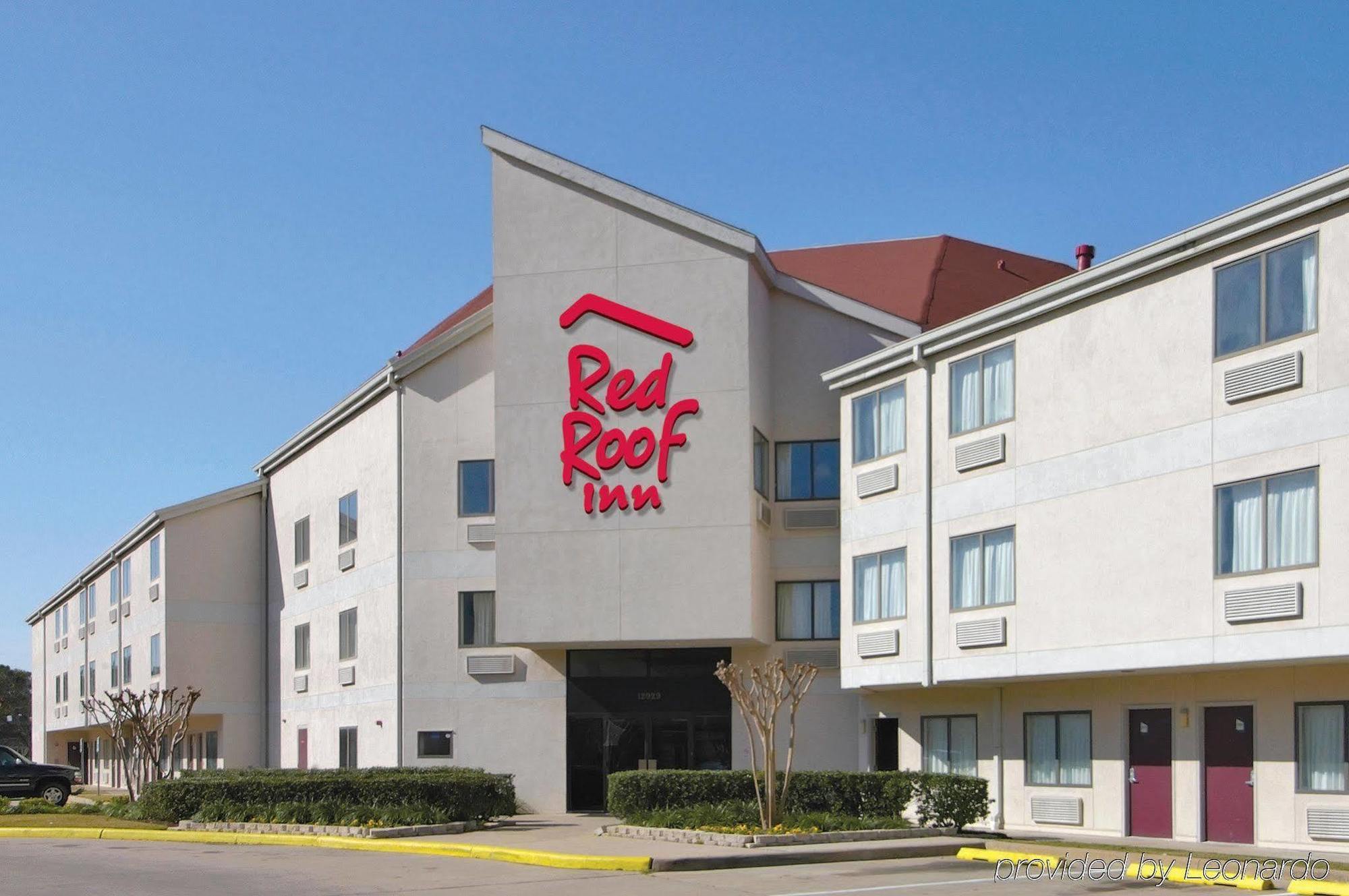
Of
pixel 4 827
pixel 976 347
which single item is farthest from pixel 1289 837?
pixel 4 827

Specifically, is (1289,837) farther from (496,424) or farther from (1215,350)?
(496,424)

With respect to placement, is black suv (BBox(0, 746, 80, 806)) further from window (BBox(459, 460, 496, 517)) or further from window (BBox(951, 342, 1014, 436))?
window (BBox(951, 342, 1014, 436))

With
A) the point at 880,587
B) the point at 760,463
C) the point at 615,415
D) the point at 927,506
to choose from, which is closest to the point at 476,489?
the point at 615,415

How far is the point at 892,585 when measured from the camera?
1131 inches

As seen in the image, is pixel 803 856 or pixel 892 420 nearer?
pixel 803 856

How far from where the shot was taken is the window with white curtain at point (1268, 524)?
20.2 m

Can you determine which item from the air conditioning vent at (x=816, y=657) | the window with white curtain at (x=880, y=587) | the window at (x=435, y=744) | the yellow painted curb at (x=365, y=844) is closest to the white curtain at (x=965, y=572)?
the window with white curtain at (x=880, y=587)

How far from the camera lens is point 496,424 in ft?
106

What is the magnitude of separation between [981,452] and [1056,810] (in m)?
5.94

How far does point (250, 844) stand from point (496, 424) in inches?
408

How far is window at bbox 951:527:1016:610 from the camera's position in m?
25.8

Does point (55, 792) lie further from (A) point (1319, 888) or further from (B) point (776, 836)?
(A) point (1319, 888)

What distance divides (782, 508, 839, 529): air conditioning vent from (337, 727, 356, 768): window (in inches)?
483

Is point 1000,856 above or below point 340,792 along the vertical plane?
above
